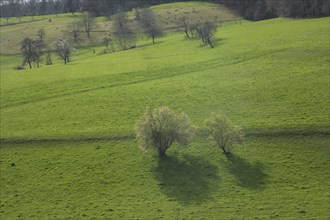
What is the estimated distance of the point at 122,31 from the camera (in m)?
146

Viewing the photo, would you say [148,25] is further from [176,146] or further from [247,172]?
[247,172]

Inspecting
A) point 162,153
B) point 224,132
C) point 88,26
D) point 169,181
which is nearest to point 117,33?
point 88,26

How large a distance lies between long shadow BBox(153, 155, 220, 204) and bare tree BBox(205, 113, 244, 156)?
3174 mm

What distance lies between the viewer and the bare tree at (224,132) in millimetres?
49281

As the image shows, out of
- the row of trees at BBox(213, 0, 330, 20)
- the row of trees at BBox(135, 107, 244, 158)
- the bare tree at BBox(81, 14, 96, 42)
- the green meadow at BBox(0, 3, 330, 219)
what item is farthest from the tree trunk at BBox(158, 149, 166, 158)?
the bare tree at BBox(81, 14, 96, 42)

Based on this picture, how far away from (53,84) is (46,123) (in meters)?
21.5

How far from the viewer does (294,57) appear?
79312mm

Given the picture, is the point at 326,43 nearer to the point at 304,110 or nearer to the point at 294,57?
the point at 294,57

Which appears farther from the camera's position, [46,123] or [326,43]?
[326,43]

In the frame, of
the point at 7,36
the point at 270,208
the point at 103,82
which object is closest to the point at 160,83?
the point at 103,82

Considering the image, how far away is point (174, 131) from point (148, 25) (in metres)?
92.8

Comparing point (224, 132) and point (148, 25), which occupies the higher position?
point (148, 25)

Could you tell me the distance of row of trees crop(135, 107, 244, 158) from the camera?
163ft

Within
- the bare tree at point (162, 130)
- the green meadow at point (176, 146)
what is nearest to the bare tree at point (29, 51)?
the green meadow at point (176, 146)
